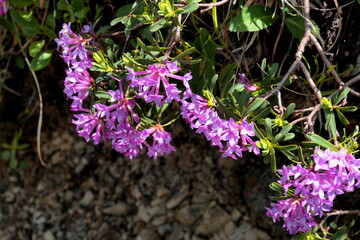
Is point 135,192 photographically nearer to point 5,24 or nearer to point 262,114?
point 5,24

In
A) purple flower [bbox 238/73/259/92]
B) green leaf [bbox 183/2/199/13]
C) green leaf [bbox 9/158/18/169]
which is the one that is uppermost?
green leaf [bbox 183/2/199/13]

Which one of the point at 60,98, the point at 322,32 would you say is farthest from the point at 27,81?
the point at 322,32

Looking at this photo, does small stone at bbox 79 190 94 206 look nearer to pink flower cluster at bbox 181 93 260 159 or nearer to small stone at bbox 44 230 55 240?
small stone at bbox 44 230 55 240

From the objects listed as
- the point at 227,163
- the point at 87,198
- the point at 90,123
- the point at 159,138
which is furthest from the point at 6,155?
the point at 159,138

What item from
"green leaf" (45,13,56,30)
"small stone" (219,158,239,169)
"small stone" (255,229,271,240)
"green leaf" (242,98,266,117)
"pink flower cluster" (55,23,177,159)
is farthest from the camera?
"small stone" (219,158,239,169)

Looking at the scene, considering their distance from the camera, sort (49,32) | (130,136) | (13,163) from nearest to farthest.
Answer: (130,136)
(49,32)
(13,163)

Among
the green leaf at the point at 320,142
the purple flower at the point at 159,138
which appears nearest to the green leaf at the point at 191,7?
the purple flower at the point at 159,138

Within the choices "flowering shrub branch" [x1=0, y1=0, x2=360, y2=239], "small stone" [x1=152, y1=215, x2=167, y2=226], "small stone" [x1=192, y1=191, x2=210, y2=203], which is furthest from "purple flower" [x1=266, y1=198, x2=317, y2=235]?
"small stone" [x1=152, y1=215, x2=167, y2=226]

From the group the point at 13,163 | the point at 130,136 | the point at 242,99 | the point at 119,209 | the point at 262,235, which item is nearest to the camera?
the point at 242,99
